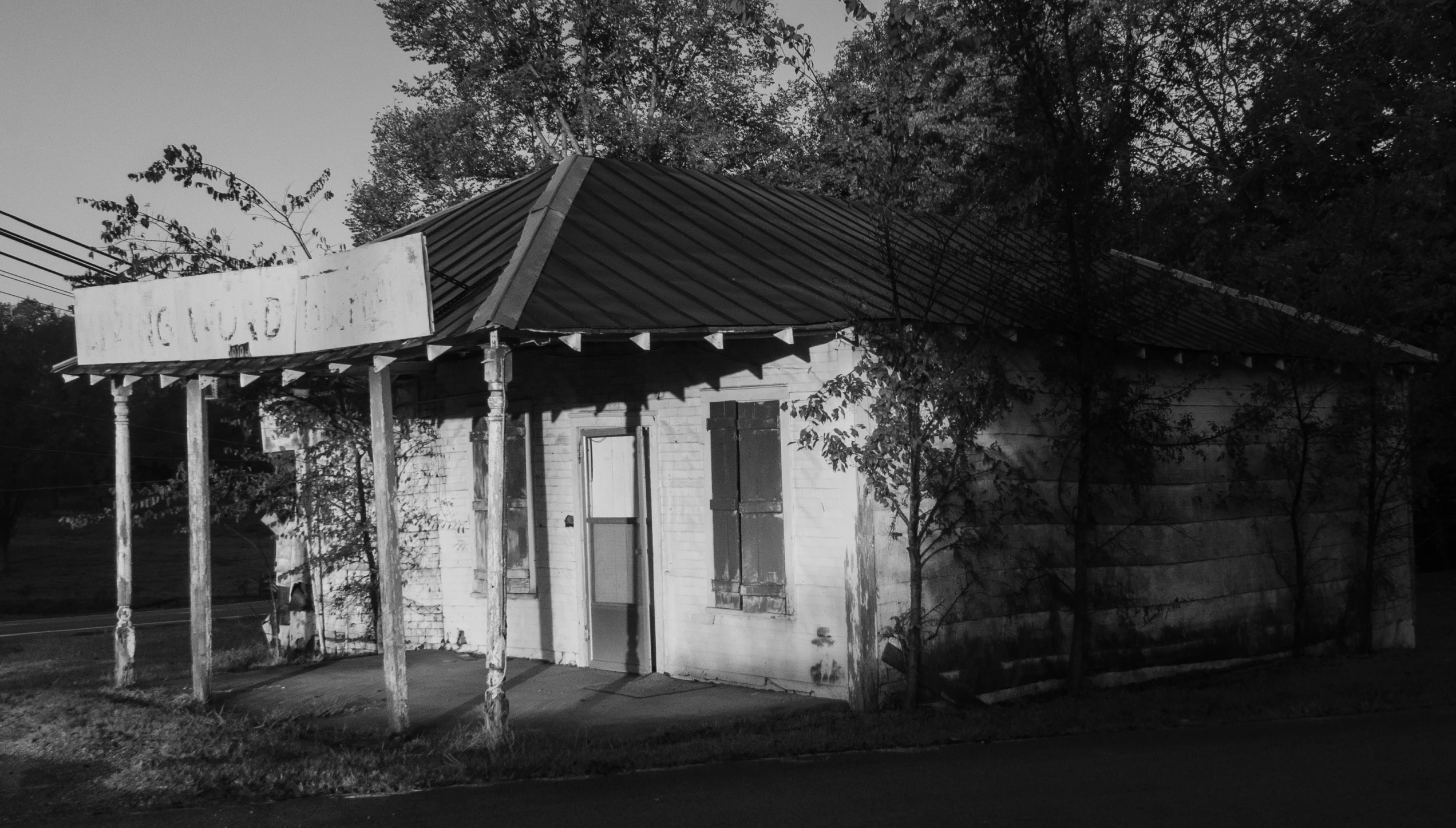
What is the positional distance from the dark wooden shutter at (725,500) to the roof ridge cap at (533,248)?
1937mm

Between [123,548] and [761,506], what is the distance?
5.72 m

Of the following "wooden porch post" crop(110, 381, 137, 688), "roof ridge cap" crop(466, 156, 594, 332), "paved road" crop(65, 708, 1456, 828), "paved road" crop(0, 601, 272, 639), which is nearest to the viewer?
"paved road" crop(65, 708, 1456, 828)

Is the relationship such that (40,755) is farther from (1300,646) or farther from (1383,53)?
(1383,53)

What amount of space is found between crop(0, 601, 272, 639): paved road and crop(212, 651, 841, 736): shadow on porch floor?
9413 mm

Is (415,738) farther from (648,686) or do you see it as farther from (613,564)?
(613,564)

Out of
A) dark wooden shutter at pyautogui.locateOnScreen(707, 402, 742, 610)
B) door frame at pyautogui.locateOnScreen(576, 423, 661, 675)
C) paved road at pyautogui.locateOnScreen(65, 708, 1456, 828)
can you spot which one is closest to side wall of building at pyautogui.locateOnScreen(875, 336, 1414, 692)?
dark wooden shutter at pyautogui.locateOnScreen(707, 402, 742, 610)

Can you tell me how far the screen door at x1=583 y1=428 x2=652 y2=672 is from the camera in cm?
1088

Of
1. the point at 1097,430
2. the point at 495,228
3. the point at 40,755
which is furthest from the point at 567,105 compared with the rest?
the point at 40,755

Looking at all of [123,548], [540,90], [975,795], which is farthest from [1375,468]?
[540,90]

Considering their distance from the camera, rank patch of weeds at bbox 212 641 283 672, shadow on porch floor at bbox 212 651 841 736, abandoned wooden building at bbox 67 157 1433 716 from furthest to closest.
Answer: patch of weeds at bbox 212 641 283 672, abandoned wooden building at bbox 67 157 1433 716, shadow on porch floor at bbox 212 651 841 736

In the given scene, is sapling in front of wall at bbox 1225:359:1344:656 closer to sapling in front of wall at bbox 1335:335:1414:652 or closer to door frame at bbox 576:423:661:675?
sapling in front of wall at bbox 1335:335:1414:652

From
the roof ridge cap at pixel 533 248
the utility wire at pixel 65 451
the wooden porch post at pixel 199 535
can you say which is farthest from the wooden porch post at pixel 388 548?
A: the utility wire at pixel 65 451

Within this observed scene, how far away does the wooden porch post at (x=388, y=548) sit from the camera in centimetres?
852

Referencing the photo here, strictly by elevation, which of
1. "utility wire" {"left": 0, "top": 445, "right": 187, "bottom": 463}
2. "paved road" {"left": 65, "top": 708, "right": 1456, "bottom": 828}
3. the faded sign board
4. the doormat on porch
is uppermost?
"utility wire" {"left": 0, "top": 445, "right": 187, "bottom": 463}
